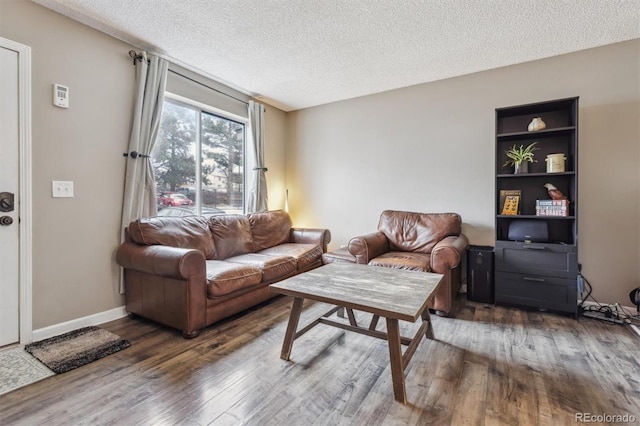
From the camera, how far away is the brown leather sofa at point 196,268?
7.11ft

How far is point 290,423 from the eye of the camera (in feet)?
4.43

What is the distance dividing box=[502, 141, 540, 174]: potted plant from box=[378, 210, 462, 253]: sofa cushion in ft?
2.47

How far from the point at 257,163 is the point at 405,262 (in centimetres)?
243

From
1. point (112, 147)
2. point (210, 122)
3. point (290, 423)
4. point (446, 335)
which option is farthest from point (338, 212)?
point (290, 423)

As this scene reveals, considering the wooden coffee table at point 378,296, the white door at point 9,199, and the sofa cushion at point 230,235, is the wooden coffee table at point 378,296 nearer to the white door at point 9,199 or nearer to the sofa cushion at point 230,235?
the sofa cushion at point 230,235

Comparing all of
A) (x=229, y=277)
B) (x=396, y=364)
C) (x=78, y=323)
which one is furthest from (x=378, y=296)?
(x=78, y=323)

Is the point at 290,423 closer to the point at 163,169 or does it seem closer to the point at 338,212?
the point at 163,169

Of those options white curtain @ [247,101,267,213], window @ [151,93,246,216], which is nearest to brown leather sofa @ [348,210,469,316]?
white curtain @ [247,101,267,213]

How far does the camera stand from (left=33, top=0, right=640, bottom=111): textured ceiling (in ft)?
7.15

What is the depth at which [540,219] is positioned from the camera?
2840mm

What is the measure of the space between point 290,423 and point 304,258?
1988 millimetres

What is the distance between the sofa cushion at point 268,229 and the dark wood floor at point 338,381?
1408 millimetres

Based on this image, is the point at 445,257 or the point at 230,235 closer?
the point at 445,257

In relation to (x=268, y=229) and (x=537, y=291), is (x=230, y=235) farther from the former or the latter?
(x=537, y=291)
